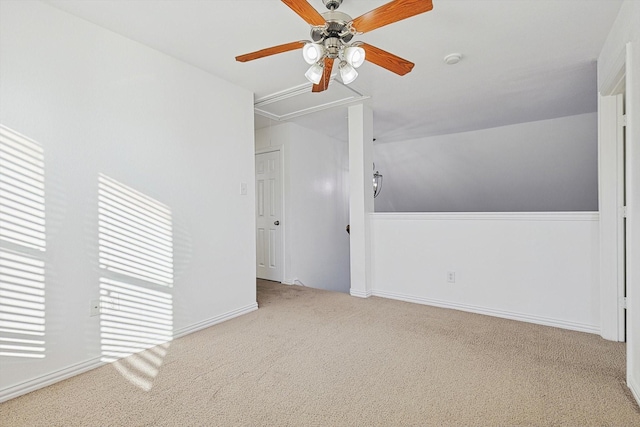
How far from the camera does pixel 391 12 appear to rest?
146 cm

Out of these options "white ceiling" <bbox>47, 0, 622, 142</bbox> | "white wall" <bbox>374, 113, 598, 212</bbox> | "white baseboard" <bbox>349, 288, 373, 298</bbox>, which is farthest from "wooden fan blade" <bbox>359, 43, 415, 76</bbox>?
"white wall" <bbox>374, 113, 598, 212</bbox>

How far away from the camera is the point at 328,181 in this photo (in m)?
5.14

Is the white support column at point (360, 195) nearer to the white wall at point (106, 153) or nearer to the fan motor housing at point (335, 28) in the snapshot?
the white wall at point (106, 153)

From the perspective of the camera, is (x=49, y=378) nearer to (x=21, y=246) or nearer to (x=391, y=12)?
(x=21, y=246)

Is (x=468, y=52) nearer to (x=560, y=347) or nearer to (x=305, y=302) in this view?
(x=560, y=347)

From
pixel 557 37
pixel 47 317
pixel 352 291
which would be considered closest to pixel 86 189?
pixel 47 317

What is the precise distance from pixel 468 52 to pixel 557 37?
22.2 inches

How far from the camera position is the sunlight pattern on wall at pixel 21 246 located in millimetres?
1729

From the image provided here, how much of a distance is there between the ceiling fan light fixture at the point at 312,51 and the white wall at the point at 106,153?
141 centimetres

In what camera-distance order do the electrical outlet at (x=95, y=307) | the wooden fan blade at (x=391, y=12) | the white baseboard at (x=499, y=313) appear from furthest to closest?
the white baseboard at (x=499, y=313) → the electrical outlet at (x=95, y=307) → the wooden fan blade at (x=391, y=12)

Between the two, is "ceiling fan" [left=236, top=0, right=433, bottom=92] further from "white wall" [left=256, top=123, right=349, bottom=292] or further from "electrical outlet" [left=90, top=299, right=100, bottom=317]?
"white wall" [left=256, top=123, right=349, bottom=292]

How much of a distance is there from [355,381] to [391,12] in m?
1.95

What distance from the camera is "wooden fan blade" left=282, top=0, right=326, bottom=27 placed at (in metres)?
1.43

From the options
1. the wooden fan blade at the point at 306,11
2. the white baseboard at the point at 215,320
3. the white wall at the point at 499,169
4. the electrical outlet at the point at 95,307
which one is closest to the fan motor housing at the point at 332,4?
the wooden fan blade at the point at 306,11
